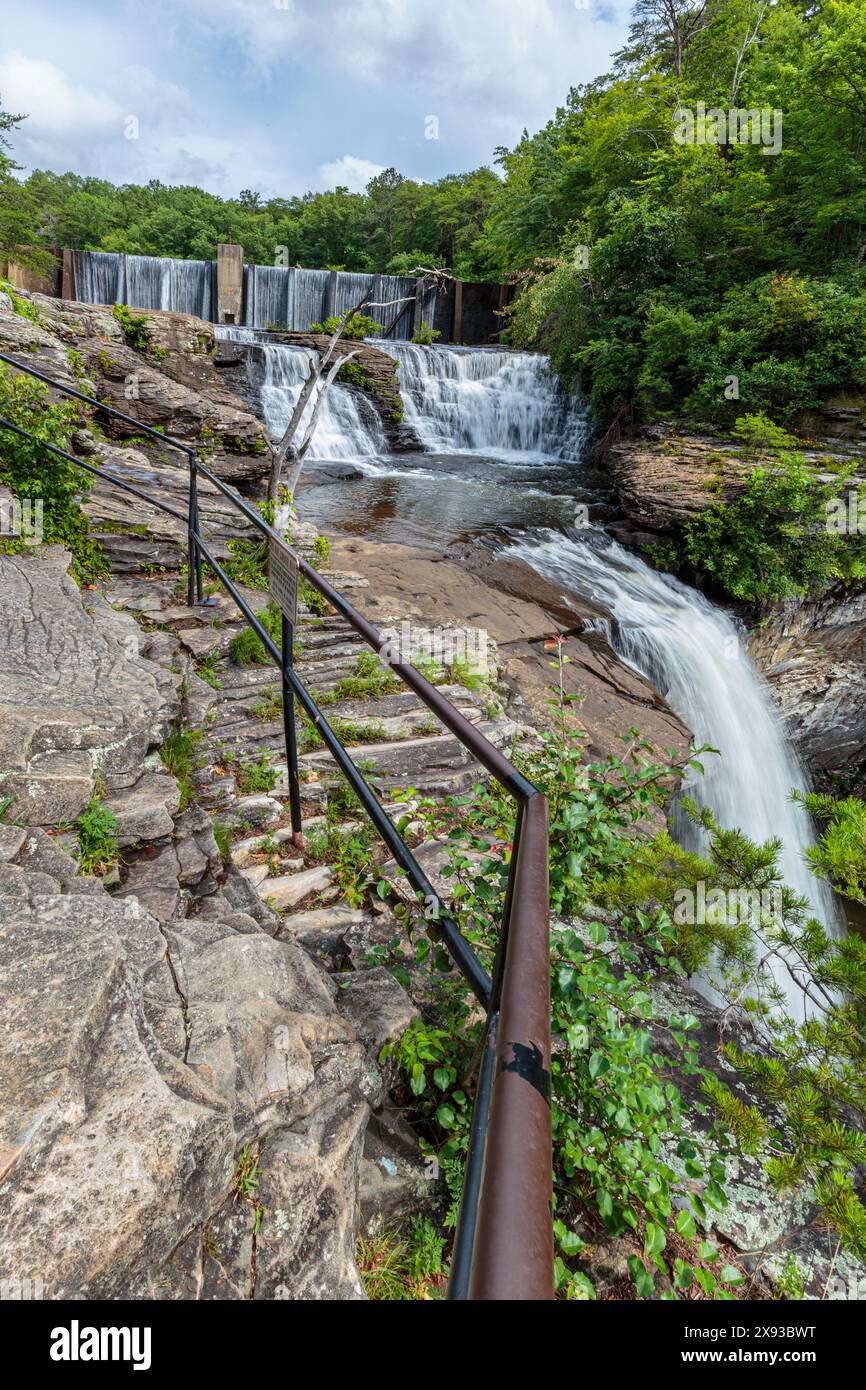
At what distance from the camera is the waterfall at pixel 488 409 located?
53.7 ft

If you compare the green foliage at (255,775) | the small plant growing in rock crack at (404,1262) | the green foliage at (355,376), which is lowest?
the small plant growing in rock crack at (404,1262)

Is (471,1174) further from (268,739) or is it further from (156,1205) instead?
(268,739)

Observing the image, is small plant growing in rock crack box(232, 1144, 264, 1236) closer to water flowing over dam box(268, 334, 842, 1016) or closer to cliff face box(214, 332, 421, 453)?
water flowing over dam box(268, 334, 842, 1016)

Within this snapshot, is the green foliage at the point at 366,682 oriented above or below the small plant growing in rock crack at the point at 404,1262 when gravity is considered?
above

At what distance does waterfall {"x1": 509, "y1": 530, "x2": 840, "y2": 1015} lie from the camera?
744 cm

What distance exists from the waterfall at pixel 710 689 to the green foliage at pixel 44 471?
5517mm

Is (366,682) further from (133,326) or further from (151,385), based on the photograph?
(133,326)

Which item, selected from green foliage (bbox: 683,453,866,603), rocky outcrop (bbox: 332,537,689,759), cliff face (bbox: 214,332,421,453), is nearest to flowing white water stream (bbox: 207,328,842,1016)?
rocky outcrop (bbox: 332,537,689,759)

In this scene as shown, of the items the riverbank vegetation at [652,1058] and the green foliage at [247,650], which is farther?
the green foliage at [247,650]

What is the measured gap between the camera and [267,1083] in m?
1.44

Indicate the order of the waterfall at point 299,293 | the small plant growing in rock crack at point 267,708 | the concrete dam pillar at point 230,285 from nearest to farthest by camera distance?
the small plant growing in rock crack at point 267,708
the concrete dam pillar at point 230,285
the waterfall at point 299,293

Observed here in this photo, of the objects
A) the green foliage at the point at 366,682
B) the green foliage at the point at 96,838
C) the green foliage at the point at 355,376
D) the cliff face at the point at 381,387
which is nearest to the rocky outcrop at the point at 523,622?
the green foliage at the point at 366,682

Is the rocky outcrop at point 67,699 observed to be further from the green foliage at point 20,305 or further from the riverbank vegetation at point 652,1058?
the green foliage at point 20,305

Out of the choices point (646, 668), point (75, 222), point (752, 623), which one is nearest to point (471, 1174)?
point (646, 668)
